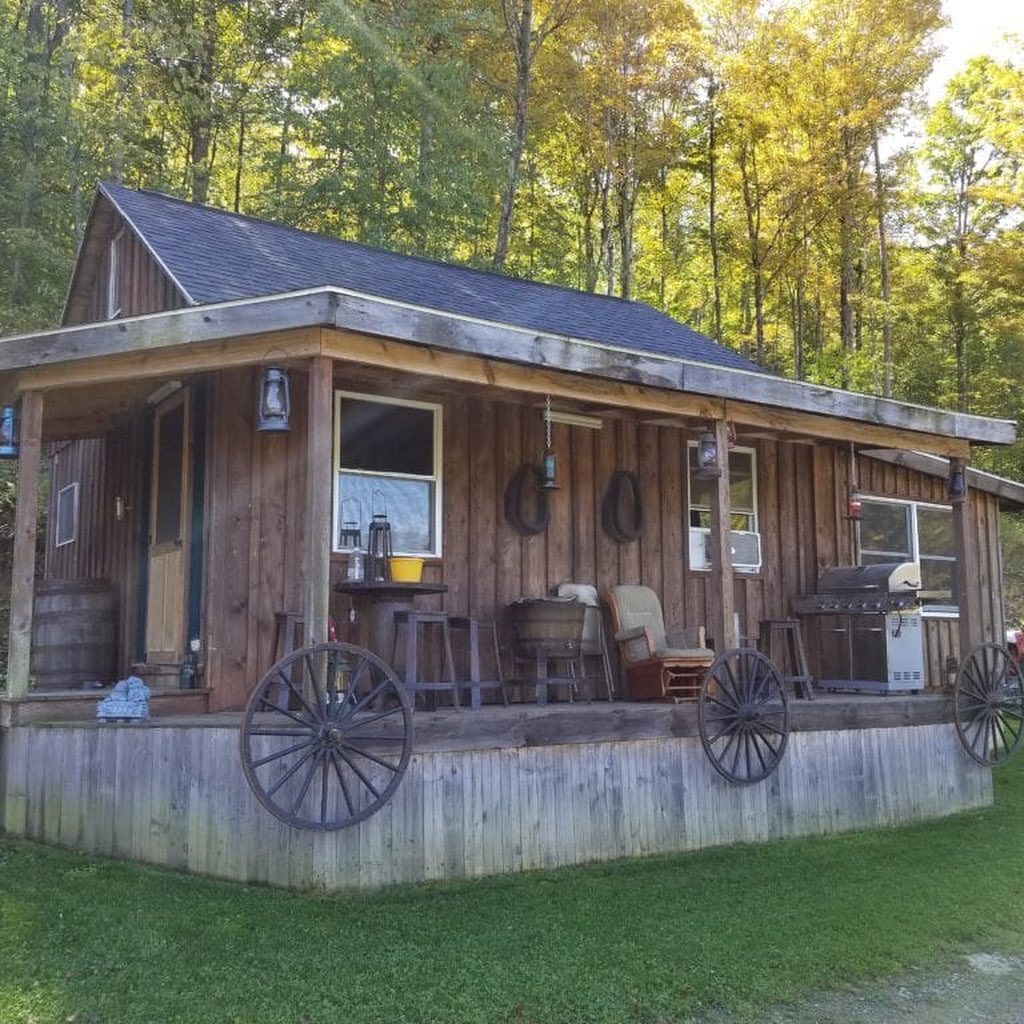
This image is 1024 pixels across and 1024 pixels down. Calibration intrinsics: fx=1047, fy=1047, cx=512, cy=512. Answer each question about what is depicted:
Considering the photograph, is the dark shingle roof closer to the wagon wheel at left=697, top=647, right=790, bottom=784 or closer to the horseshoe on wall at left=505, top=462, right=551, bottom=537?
the horseshoe on wall at left=505, top=462, right=551, bottom=537

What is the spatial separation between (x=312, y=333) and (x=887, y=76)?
16754mm

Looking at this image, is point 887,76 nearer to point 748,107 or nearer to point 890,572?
point 748,107

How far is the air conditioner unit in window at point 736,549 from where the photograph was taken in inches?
332

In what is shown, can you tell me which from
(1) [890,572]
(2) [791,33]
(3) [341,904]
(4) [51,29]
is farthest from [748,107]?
(3) [341,904]

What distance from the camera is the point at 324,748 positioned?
15.1ft

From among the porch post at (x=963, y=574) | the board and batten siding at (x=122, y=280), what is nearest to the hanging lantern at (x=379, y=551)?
the board and batten siding at (x=122, y=280)

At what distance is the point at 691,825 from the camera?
19.9ft

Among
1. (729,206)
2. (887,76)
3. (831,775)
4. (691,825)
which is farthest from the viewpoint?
(729,206)

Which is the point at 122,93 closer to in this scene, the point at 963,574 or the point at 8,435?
the point at 8,435

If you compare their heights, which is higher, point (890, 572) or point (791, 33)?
point (791, 33)

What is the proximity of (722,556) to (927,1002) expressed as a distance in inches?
115

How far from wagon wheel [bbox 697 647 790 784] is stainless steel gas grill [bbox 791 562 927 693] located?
2.18 m

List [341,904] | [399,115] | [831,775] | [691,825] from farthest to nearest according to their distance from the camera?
[399,115], [831,775], [691,825], [341,904]

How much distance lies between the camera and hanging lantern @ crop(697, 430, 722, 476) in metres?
6.59
